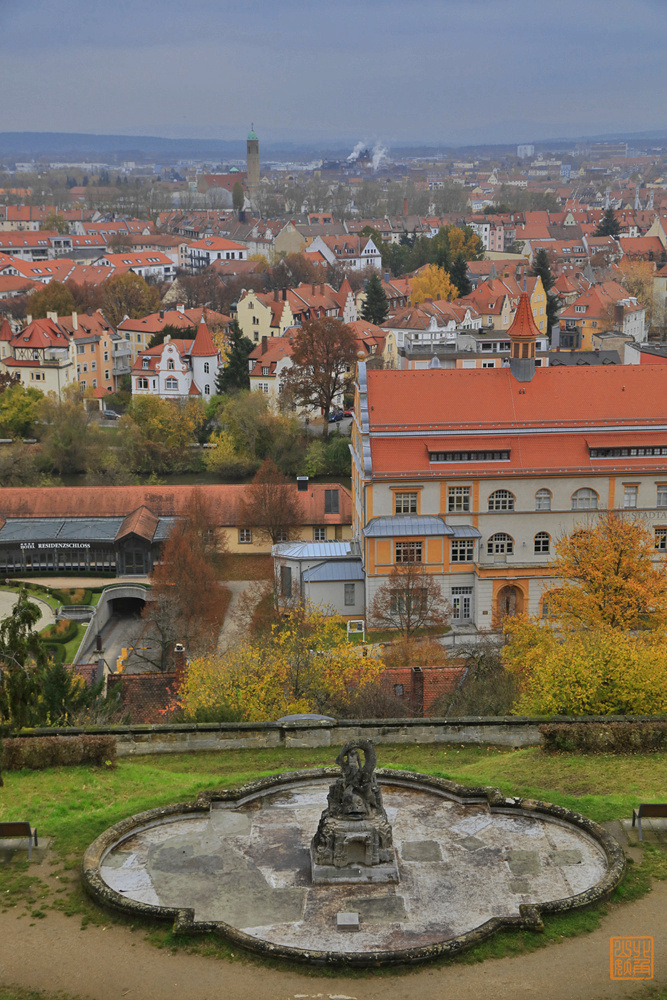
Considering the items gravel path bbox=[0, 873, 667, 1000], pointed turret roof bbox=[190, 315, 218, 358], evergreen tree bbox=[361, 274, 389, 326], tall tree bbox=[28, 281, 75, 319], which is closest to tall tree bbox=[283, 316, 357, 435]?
pointed turret roof bbox=[190, 315, 218, 358]

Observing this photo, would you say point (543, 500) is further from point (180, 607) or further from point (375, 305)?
point (375, 305)

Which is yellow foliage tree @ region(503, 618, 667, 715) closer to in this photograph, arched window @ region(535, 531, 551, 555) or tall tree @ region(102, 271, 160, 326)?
arched window @ region(535, 531, 551, 555)

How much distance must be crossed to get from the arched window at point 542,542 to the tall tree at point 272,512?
15.4 meters

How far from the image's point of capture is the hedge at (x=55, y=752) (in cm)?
2817

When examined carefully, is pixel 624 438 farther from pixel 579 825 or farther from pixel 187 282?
pixel 187 282

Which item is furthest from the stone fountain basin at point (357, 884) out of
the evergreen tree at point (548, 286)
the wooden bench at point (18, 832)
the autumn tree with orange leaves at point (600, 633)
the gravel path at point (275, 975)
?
the evergreen tree at point (548, 286)

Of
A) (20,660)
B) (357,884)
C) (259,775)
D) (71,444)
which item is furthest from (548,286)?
(357,884)

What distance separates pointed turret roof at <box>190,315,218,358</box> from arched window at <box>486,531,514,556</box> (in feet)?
161

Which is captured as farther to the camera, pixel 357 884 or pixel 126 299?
pixel 126 299

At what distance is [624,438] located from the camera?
5300 centimetres

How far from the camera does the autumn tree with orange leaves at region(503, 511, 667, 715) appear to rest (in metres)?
31.5

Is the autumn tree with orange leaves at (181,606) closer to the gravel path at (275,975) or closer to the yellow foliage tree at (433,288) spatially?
the gravel path at (275,975)

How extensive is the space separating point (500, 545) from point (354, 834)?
3166 cm

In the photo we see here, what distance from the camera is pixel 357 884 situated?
22.5 m
